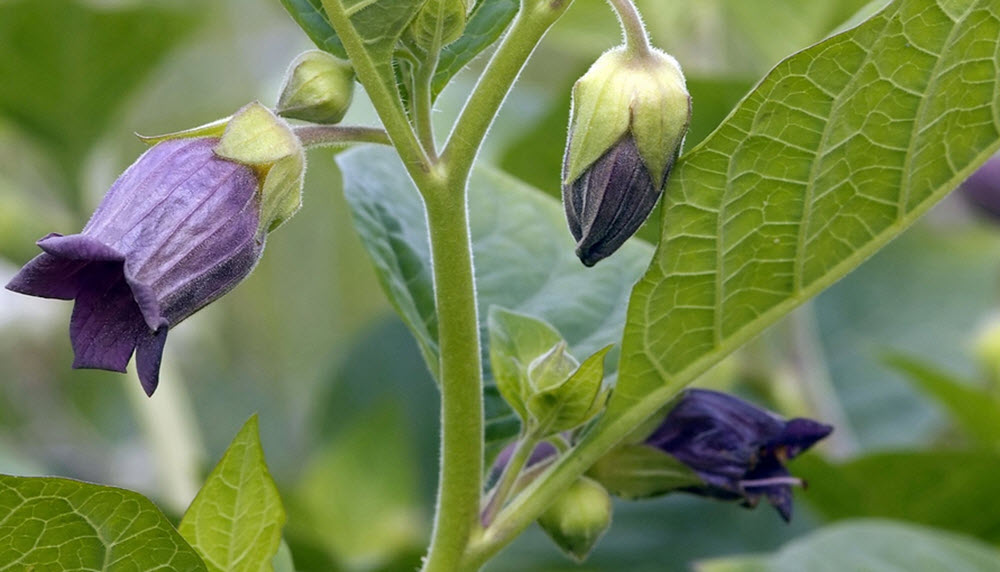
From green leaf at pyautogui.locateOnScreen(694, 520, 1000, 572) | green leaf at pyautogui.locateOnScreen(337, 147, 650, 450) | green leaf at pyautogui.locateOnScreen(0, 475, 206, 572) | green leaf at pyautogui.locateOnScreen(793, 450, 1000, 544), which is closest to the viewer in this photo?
green leaf at pyautogui.locateOnScreen(0, 475, 206, 572)

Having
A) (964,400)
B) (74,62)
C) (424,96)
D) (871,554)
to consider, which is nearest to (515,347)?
(424,96)

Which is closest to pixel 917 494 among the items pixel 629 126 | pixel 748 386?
pixel 748 386

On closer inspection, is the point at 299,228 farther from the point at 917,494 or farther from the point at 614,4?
the point at 614,4

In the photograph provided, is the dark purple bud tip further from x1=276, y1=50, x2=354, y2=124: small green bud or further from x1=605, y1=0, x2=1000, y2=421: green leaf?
x1=276, y1=50, x2=354, y2=124: small green bud

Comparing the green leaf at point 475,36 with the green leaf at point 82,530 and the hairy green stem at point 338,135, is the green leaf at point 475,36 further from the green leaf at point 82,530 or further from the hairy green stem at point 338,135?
the green leaf at point 82,530

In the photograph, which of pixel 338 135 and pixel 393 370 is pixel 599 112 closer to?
pixel 338 135

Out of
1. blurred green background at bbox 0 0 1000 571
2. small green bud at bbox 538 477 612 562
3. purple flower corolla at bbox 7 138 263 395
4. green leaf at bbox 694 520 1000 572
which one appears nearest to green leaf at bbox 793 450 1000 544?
blurred green background at bbox 0 0 1000 571

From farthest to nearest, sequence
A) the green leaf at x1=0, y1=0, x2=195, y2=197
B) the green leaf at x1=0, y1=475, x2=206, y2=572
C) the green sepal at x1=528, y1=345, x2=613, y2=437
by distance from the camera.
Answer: the green leaf at x1=0, y1=0, x2=195, y2=197 → the green sepal at x1=528, y1=345, x2=613, y2=437 → the green leaf at x1=0, y1=475, x2=206, y2=572
